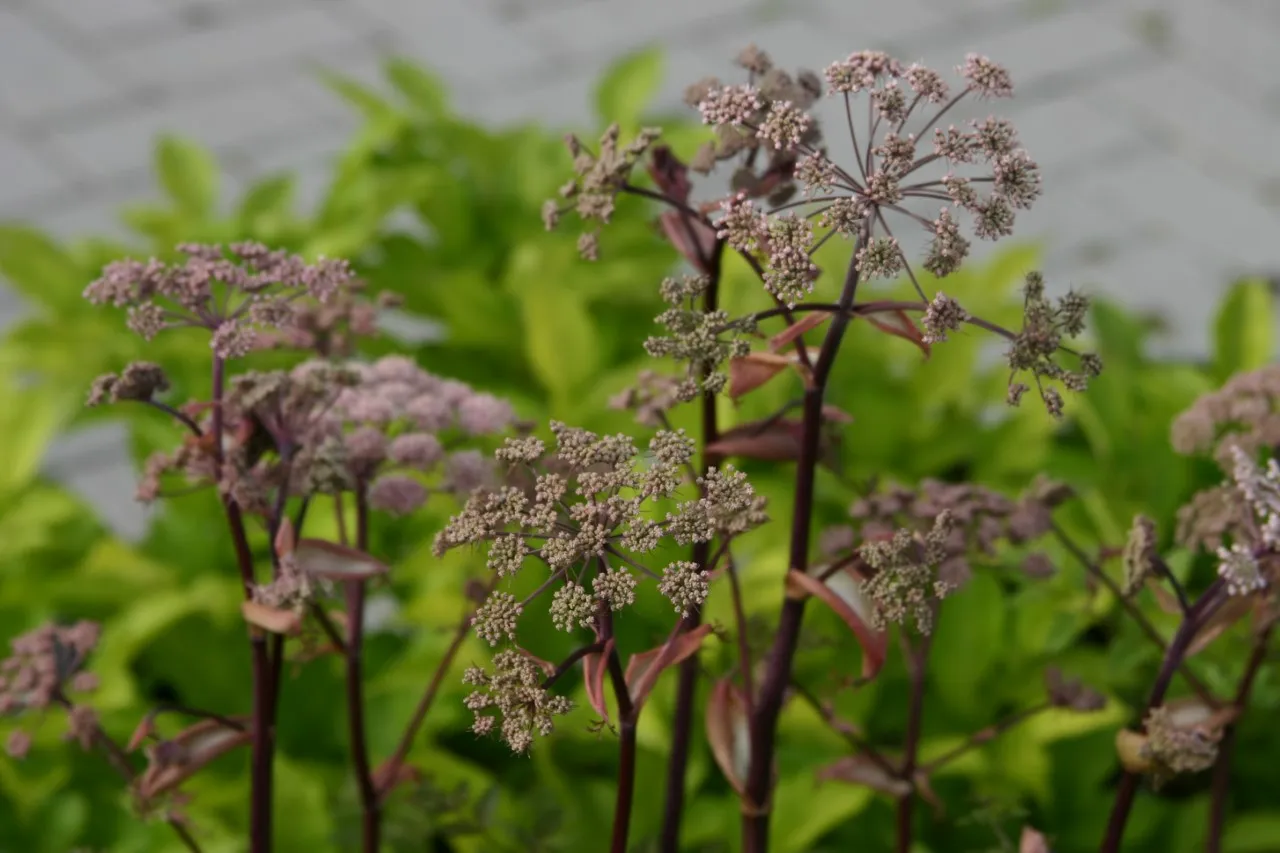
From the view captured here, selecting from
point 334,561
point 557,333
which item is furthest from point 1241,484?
point 557,333

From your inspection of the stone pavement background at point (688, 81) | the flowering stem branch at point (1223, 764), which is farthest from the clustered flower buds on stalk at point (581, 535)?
the stone pavement background at point (688, 81)

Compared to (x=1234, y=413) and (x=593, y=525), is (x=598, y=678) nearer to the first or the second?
(x=593, y=525)

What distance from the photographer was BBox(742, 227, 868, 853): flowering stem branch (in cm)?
119

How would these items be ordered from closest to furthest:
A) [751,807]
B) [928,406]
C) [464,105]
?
[751,807] < [928,406] < [464,105]

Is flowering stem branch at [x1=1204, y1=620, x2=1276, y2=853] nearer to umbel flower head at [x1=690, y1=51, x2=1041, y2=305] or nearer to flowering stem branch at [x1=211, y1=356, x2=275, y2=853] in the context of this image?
umbel flower head at [x1=690, y1=51, x2=1041, y2=305]

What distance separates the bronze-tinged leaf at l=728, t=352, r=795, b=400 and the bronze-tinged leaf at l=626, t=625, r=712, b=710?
18 centimetres

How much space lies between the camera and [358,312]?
1.47 m

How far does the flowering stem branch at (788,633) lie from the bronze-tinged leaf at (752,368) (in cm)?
3

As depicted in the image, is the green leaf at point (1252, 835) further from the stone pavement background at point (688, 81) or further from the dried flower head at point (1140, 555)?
the stone pavement background at point (688, 81)

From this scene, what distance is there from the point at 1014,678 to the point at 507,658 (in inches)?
48.0

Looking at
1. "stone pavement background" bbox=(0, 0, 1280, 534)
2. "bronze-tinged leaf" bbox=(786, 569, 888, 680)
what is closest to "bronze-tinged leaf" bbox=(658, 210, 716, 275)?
"bronze-tinged leaf" bbox=(786, 569, 888, 680)

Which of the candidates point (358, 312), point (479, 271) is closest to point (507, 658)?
point (358, 312)

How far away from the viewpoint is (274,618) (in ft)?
3.97

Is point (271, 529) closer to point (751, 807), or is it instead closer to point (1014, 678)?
point (751, 807)
